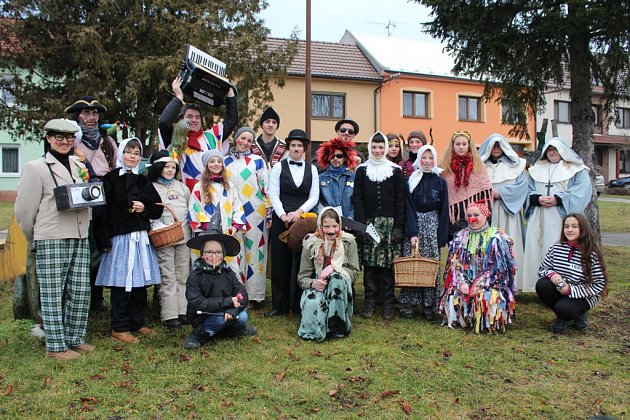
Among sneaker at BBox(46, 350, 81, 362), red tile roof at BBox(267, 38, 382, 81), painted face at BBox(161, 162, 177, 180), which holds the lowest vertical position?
sneaker at BBox(46, 350, 81, 362)

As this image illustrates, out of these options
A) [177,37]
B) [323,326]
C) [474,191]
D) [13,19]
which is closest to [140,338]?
[323,326]

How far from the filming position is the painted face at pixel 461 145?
641cm

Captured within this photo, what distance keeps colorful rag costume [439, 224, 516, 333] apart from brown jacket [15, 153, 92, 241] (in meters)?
3.68

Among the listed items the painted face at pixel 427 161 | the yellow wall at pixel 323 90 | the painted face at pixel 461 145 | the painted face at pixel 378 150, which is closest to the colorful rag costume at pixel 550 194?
the painted face at pixel 461 145

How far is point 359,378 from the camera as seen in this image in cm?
432

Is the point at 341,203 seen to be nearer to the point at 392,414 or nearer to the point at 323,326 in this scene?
the point at 323,326

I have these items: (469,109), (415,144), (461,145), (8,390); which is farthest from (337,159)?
(469,109)

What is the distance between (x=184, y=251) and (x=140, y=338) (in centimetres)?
96

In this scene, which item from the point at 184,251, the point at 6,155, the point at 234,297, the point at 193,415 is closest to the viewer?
the point at 193,415

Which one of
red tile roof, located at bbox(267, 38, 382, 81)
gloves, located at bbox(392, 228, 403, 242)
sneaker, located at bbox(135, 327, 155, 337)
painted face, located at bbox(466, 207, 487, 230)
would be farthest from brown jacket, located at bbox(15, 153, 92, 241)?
red tile roof, located at bbox(267, 38, 382, 81)

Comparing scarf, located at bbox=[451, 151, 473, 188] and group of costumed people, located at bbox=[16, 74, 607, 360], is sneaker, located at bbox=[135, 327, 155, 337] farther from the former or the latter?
scarf, located at bbox=[451, 151, 473, 188]

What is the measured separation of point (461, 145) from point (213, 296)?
3.26 metres

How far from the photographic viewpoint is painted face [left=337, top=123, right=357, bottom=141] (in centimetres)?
656

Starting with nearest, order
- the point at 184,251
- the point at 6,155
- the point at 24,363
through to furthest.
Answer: the point at 24,363 → the point at 184,251 → the point at 6,155
